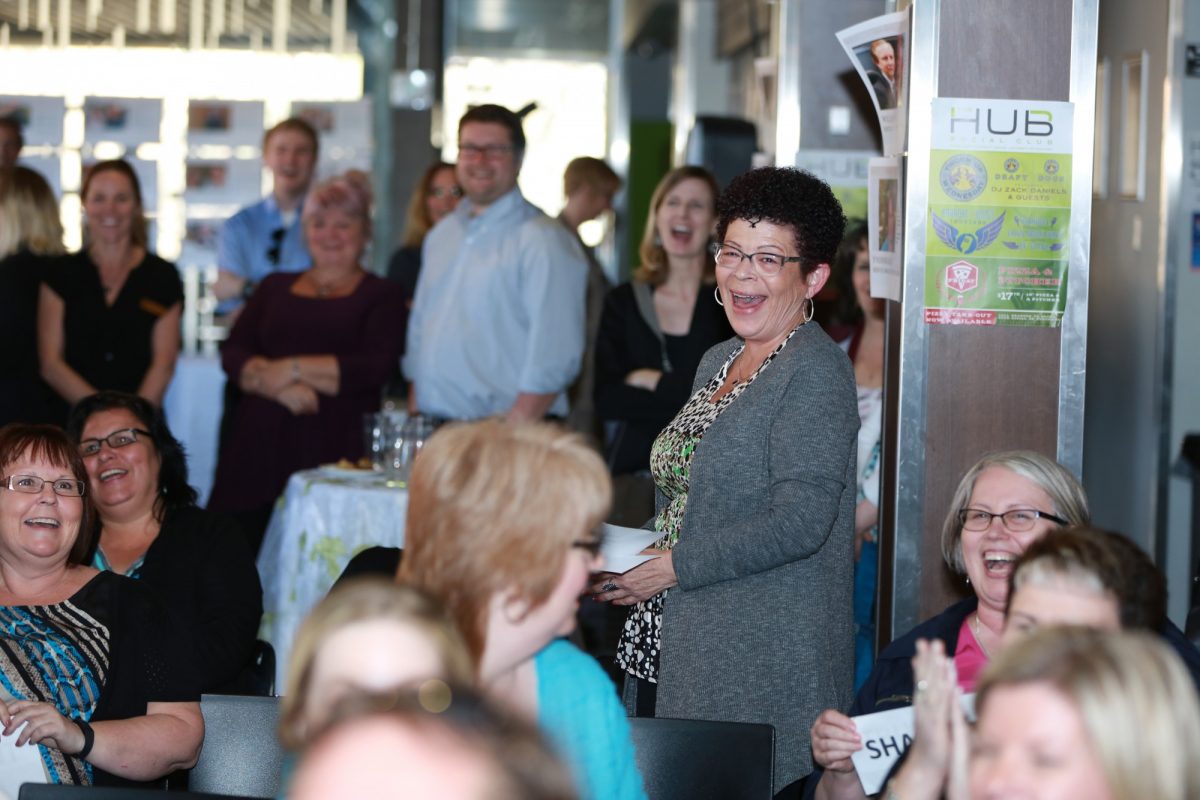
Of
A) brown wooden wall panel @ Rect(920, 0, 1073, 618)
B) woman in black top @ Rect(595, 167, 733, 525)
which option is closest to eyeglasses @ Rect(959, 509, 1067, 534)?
brown wooden wall panel @ Rect(920, 0, 1073, 618)

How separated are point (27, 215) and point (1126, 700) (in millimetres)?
4668

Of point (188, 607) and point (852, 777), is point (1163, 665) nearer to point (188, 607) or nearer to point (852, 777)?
point (852, 777)

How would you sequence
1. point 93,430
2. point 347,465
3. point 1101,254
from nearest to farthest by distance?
1. point 93,430
2. point 347,465
3. point 1101,254

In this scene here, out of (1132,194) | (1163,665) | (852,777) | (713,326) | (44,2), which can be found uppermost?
(44,2)

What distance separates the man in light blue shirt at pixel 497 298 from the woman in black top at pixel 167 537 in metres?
1.62

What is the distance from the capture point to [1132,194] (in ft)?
20.2

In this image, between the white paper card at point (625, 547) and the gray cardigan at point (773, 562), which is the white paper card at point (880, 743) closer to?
the gray cardigan at point (773, 562)

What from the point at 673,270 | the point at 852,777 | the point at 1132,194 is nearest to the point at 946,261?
the point at 852,777

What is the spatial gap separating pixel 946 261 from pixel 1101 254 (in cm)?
342

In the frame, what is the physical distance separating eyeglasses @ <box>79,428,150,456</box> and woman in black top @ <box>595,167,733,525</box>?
1.66 meters

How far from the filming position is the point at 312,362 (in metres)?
5.04

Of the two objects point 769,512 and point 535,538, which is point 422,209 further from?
point 535,538

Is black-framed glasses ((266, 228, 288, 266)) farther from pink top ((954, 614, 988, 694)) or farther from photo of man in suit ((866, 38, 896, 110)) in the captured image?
pink top ((954, 614, 988, 694))

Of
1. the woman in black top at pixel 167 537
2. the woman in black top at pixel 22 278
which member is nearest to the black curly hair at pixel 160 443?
the woman in black top at pixel 167 537
